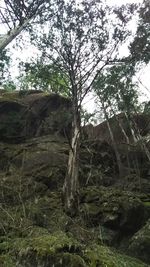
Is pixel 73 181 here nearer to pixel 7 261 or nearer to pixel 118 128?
pixel 7 261

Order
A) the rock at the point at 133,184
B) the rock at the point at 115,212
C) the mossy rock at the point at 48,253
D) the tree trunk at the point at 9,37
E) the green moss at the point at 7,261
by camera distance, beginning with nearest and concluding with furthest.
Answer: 1. the mossy rock at the point at 48,253
2. the green moss at the point at 7,261
3. the rock at the point at 115,212
4. the tree trunk at the point at 9,37
5. the rock at the point at 133,184

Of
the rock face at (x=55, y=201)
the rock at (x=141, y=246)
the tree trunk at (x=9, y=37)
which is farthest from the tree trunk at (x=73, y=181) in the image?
the tree trunk at (x=9, y=37)

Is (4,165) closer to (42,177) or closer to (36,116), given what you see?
(42,177)

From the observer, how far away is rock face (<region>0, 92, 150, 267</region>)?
4801 mm

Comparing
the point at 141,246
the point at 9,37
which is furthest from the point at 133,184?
the point at 141,246

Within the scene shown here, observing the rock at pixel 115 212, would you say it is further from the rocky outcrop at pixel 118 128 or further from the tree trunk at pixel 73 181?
the rocky outcrop at pixel 118 128

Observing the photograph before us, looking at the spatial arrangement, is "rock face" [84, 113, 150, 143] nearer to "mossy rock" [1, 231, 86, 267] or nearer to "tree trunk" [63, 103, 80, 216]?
"tree trunk" [63, 103, 80, 216]

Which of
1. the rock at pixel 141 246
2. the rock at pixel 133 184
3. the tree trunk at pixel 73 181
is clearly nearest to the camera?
the rock at pixel 141 246

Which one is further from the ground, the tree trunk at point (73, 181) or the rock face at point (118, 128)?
the rock face at point (118, 128)

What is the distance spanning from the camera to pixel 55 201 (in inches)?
457

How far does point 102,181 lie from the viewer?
15812 mm

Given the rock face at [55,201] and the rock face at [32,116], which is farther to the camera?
the rock face at [32,116]

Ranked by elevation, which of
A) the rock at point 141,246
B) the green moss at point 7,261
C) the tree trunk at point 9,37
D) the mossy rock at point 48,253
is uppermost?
the tree trunk at point 9,37

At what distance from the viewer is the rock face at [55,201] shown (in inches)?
189
